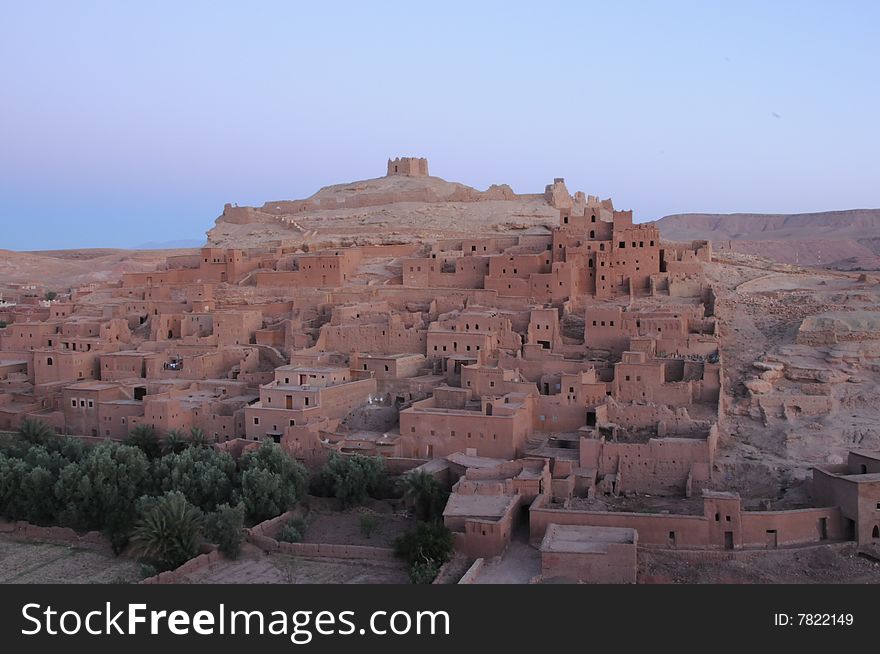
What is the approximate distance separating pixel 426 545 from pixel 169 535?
4.97 metres

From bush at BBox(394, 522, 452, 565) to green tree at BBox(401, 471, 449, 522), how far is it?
5.44 feet

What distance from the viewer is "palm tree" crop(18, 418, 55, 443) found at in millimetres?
23641

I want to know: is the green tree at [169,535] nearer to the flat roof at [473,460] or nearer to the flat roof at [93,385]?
the flat roof at [473,460]

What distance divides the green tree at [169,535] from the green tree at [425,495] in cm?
416

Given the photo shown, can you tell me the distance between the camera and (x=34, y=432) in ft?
77.6

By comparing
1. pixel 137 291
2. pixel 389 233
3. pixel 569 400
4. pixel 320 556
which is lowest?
pixel 320 556

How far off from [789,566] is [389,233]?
24404 millimetres

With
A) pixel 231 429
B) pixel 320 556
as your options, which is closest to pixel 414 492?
pixel 320 556

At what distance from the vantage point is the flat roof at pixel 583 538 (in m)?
15.4

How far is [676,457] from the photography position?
19000mm

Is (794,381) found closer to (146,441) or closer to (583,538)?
(583,538)

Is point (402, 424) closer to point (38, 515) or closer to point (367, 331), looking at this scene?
point (367, 331)

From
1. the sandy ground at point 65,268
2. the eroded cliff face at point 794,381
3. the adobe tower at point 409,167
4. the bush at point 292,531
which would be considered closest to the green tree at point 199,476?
the bush at point 292,531

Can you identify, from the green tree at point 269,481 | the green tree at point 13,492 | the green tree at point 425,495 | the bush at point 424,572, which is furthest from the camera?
the green tree at point 13,492
